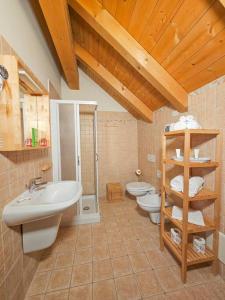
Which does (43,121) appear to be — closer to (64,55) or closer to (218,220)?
(64,55)

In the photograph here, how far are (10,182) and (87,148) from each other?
2.03 metres

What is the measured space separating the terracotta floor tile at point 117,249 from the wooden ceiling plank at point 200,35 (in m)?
2.04

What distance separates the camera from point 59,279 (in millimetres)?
1315

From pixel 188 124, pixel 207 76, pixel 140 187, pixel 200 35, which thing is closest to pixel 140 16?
pixel 200 35

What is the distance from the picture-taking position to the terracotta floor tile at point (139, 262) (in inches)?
55.6

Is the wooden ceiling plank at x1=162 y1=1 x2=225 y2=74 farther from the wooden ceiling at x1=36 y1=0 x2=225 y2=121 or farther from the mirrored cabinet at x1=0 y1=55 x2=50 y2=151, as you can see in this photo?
the mirrored cabinet at x1=0 y1=55 x2=50 y2=151

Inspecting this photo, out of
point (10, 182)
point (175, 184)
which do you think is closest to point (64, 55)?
point (10, 182)

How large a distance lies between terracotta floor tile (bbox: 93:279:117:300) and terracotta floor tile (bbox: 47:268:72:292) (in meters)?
0.25

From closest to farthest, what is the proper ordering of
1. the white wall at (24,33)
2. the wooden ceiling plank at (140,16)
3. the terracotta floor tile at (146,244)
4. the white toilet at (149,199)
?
the white wall at (24,33) < the wooden ceiling plank at (140,16) < the terracotta floor tile at (146,244) < the white toilet at (149,199)

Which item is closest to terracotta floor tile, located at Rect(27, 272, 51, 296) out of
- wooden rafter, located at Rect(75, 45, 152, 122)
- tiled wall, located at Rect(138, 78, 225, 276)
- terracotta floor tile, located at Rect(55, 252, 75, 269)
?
terracotta floor tile, located at Rect(55, 252, 75, 269)

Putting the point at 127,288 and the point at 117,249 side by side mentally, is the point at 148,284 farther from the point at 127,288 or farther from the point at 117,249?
the point at 117,249

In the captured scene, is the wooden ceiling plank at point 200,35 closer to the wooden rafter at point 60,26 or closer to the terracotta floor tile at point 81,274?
the wooden rafter at point 60,26

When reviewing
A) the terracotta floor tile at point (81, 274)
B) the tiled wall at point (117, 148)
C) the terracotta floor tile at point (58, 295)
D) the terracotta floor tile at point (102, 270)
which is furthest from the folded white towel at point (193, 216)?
the tiled wall at point (117, 148)

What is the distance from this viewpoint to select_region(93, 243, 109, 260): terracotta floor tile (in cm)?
155
